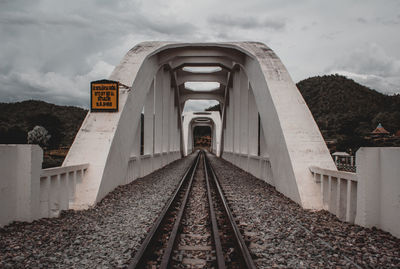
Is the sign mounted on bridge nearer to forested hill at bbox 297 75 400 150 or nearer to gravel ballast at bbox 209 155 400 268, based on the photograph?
gravel ballast at bbox 209 155 400 268

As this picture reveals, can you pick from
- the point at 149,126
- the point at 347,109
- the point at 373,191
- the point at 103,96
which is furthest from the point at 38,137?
the point at 347,109

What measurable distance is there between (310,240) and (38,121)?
141 ft

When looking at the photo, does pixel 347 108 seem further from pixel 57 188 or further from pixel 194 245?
pixel 194 245

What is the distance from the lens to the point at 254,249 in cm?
410

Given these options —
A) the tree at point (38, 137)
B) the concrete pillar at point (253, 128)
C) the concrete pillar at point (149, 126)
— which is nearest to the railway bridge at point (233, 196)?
the concrete pillar at point (253, 128)

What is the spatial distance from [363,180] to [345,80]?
6522 cm

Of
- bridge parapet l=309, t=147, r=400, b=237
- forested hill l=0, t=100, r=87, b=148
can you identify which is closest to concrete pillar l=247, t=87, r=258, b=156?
bridge parapet l=309, t=147, r=400, b=237

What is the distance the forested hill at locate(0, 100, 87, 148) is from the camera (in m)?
32.4

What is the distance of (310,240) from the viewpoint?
450 centimetres

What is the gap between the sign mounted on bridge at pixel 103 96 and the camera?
838 centimetres

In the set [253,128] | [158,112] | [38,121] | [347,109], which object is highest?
[347,109]

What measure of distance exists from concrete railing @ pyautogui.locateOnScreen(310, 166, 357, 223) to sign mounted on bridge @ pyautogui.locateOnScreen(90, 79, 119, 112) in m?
5.34

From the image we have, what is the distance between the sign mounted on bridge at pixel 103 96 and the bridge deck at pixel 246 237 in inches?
111

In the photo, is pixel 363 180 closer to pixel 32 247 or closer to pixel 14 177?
pixel 32 247
